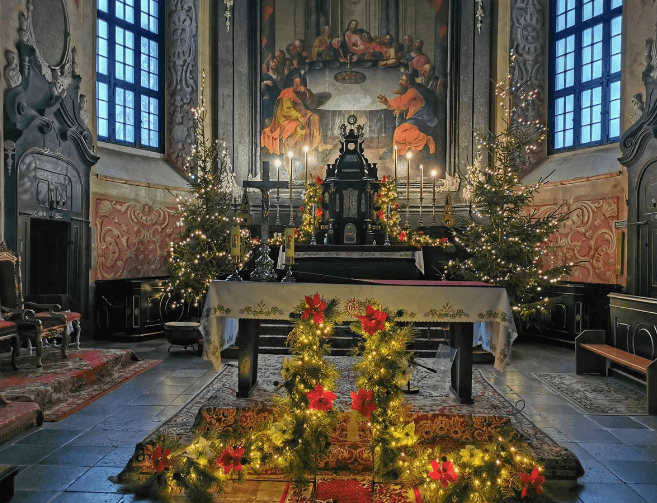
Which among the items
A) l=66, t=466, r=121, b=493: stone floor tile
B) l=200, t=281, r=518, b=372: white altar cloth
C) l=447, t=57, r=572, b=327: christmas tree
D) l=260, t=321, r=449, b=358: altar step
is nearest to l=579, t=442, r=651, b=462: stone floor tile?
l=200, t=281, r=518, b=372: white altar cloth

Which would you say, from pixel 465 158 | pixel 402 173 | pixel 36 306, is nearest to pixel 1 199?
pixel 36 306

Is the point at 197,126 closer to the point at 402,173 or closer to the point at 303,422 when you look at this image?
the point at 402,173

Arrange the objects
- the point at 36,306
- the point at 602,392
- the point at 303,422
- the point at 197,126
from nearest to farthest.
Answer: the point at 303,422 < the point at 602,392 < the point at 36,306 < the point at 197,126

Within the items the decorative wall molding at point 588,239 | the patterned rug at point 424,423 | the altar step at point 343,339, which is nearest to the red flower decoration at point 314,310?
the patterned rug at point 424,423

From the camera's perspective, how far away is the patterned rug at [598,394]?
5793 mm

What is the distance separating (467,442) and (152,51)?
1079 centimetres

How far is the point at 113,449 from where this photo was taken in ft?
14.8

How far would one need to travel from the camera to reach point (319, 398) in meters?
3.49

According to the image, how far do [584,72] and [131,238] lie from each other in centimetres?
931

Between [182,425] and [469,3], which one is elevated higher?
[469,3]

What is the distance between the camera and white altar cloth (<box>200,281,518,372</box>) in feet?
15.5

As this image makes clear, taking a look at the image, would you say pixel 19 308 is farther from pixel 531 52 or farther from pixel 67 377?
pixel 531 52

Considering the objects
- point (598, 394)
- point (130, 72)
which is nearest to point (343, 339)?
point (598, 394)

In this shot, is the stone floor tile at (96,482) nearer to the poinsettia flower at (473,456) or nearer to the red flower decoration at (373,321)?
the red flower decoration at (373,321)
